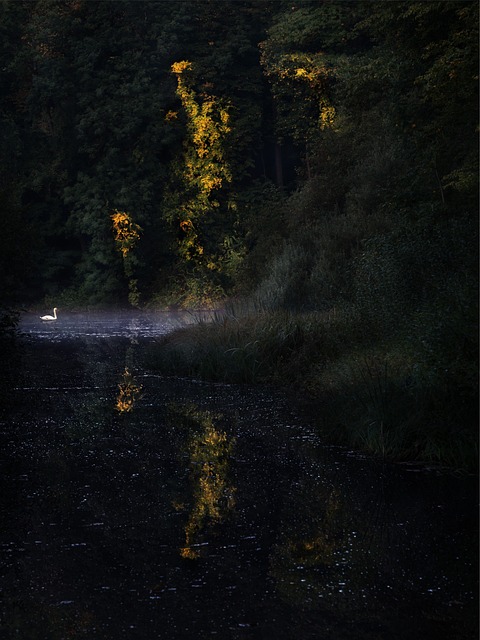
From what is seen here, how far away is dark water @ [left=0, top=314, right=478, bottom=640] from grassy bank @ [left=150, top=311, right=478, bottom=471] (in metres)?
0.44

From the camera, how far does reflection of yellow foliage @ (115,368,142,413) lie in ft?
51.5

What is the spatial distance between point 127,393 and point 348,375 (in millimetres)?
4777

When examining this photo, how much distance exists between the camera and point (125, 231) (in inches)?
1837

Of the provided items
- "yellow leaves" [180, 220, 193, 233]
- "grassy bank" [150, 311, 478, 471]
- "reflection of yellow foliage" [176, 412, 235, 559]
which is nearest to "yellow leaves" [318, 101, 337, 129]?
"yellow leaves" [180, 220, 193, 233]

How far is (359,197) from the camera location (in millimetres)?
29234

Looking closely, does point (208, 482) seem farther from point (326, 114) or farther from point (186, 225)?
point (186, 225)

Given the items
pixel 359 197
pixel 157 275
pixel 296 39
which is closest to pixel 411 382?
pixel 359 197

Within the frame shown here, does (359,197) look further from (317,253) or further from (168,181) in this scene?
(168,181)

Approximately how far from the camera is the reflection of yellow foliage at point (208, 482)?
8.59 metres

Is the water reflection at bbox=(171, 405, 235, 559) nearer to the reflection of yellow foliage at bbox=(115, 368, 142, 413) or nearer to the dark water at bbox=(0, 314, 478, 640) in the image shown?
the dark water at bbox=(0, 314, 478, 640)

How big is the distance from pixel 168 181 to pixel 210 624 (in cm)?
4372

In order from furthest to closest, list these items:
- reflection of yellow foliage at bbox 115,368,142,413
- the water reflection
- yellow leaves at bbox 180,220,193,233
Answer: yellow leaves at bbox 180,220,193,233 → reflection of yellow foliage at bbox 115,368,142,413 → the water reflection

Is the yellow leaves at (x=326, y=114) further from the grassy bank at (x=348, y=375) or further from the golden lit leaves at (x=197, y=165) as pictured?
the grassy bank at (x=348, y=375)

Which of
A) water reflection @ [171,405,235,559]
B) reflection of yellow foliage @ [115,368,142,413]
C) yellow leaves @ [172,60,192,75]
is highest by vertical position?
yellow leaves @ [172,60,192,75]
